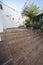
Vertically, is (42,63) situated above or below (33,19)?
below

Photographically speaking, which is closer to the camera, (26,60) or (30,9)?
(26,60)

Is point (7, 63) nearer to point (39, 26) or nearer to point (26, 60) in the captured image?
point (26, 60)

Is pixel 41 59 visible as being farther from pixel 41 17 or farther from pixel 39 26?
pixel 41 17

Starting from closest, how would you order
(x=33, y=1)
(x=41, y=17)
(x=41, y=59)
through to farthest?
(x=33, y=1)
(x=41, y=59)
(x=41, y=17)

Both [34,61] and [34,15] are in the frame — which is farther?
[34,15]

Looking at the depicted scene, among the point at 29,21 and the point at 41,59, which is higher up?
the point at 29,21

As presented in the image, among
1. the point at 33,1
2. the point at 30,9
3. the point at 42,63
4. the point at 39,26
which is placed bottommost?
the point at 42,63

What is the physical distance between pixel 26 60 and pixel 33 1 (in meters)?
1.87

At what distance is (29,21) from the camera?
1641 centimetres

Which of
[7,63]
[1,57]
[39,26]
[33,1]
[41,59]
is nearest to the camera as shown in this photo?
[33,1]

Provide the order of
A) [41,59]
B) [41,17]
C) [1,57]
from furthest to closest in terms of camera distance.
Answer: [41,17] < [41,59] < [1,57]

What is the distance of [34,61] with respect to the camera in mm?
4027

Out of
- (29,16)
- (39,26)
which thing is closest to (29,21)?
(29,16)

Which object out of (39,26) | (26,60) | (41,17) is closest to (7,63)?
(26,60)
